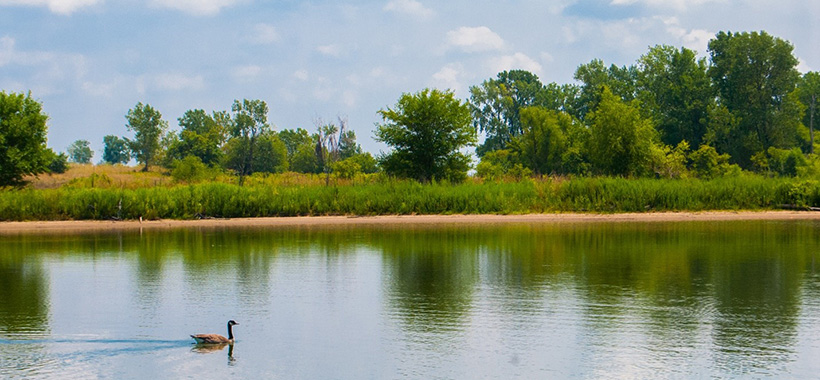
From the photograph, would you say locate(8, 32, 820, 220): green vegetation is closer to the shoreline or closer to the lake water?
the shoreline

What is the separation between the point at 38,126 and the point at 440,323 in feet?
122

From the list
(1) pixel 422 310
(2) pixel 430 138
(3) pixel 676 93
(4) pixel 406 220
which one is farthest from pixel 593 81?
(1) pixel 422 310

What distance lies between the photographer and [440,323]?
15297mm

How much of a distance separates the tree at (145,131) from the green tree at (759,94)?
6335 cm

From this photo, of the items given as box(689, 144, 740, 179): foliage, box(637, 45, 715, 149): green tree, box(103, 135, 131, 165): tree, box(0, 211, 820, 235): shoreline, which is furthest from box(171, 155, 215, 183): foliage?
box(103, 135, 131, 165): tree

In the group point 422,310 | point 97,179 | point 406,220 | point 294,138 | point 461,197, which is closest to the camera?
point 422,310

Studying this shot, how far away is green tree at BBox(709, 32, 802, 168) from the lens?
257ft

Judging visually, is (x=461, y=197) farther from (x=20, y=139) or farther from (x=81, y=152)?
(x=81, y=152)

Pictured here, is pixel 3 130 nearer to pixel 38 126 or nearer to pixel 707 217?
pixel 38 126

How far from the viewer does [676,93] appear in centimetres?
8244

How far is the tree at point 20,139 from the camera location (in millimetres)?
44219

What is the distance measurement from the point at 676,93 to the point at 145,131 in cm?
6109

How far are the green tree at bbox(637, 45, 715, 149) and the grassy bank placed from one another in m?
36.8

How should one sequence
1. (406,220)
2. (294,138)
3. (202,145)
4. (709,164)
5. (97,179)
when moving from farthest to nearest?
(294,138) < (202,145) < (709,164) < (97,179) < (406,220)
